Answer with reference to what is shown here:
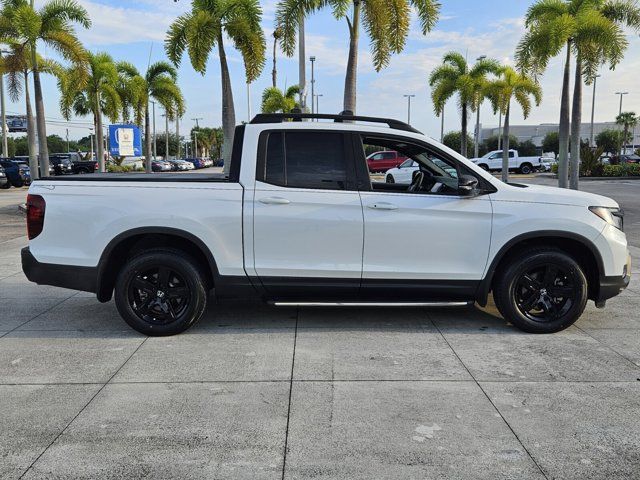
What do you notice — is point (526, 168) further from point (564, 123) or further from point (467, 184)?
point (467, 184)

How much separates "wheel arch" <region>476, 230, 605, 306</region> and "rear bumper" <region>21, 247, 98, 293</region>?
346 centimetres

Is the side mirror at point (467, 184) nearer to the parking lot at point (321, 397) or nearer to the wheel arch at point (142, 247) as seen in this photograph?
the parking lot at point (321, 397)

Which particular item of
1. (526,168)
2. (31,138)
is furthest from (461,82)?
(31,138)

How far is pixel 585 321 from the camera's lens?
18.6 feet

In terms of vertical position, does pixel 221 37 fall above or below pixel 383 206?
above

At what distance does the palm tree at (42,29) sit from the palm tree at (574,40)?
1309 cm

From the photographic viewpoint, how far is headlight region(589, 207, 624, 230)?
5.11 meters

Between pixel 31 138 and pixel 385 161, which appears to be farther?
pixel 385 161

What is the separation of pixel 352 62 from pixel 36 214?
1013cm

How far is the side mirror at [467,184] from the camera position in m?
4.87

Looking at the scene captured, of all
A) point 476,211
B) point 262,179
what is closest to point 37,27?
point 262,179

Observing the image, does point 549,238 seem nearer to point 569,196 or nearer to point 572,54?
point 569,196

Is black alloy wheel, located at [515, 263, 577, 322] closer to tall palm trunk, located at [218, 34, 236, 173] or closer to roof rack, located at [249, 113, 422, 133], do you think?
roof rack, located at [249, 113, 422, 133]

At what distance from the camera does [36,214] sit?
4.96 meters
